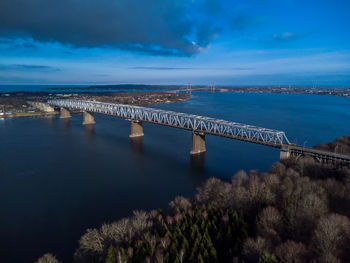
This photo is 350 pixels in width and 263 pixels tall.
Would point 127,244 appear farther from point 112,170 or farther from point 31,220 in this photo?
point 112,170

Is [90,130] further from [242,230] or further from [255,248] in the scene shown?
[255,248]

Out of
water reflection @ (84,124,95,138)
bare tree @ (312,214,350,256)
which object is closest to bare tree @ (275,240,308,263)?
bare tree @ (312,214,350,256)

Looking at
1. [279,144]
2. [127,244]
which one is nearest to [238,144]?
[279,144]

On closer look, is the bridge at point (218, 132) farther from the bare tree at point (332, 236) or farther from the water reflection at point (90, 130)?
the bare tree at point (332, 236)

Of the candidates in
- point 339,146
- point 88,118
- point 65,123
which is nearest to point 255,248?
point 339,146

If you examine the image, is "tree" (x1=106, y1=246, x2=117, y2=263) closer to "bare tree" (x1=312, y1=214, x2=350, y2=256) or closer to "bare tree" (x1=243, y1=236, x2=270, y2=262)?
"bare tree" (x1=243, y1=236, x2=270, y2=262)
